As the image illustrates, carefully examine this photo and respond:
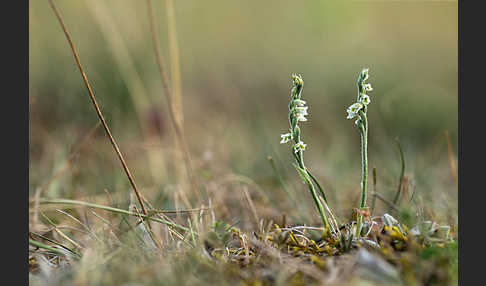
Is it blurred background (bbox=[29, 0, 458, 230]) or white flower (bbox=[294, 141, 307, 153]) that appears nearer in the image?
white flower (bbox=[294, 141, 307, 153])

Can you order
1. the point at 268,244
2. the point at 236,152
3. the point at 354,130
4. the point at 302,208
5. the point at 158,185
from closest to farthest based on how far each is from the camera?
the point at 268,244 → the point at 302,208 → the point at 158,185 → the point at 236,152 → the point at 354,130

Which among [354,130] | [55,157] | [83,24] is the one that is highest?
[83,24]

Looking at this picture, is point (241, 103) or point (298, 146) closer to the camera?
point (298, 146)

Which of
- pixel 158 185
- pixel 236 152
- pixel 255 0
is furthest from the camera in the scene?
pixel 255 0

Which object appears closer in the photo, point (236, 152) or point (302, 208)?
point (302, 208)

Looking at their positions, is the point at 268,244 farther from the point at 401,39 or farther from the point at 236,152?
the point at 401,39

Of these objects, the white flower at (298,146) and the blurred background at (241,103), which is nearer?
the white flower at (298,146)

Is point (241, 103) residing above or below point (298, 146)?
below

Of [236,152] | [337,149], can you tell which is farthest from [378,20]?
[236,152]
